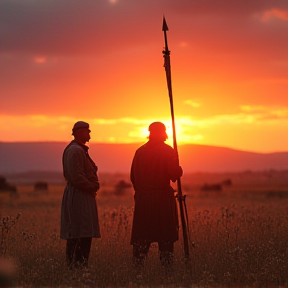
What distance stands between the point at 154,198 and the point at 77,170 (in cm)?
132

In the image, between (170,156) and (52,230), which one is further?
(52,230)

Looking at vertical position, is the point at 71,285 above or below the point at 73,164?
below

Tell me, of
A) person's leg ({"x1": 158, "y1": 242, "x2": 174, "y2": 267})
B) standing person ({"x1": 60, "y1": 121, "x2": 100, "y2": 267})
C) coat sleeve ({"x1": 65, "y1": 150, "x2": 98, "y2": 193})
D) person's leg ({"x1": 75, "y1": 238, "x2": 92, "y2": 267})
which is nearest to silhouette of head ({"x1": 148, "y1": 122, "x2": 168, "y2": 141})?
standing person ({"x1": 60, "y1": 121, "x2": 100, "y2": 267})

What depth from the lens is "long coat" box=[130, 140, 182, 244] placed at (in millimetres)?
9344

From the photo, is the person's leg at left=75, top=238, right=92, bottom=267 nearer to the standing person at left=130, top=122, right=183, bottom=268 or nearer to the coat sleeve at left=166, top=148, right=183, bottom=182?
the standing person at left=130, top=122, right=183, bottom=268

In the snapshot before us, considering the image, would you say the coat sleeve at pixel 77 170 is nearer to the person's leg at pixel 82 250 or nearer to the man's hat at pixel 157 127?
the person's leg at pixel 82 250

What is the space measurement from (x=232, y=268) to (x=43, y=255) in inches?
139

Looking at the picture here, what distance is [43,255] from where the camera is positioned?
10.8 m

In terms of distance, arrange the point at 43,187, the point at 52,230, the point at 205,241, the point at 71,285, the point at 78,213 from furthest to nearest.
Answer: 1. the point at 43,187
2. the point at 52,230
3. the point at 205,241
4. the point at 78,213
5. the point at 71,285

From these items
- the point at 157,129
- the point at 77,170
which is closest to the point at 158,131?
the point at 157,129

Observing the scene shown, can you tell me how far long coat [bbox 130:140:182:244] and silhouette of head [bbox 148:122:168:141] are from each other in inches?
3.5

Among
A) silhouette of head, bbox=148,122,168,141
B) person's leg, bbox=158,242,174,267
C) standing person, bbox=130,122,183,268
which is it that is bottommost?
person's leg, bbox=158,242,174,267

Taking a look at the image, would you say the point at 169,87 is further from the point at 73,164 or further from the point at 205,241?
the point at 205,241

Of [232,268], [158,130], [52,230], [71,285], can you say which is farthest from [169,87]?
[52,230]
